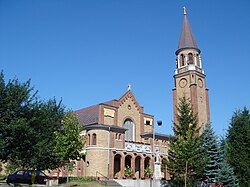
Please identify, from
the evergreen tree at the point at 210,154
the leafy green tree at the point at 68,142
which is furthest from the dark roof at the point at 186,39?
the leafy green tree at the point at 68,142

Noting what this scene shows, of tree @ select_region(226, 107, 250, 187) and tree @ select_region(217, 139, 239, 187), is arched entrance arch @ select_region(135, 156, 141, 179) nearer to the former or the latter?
→ tree @ select_region(226, 107, 250, 187)

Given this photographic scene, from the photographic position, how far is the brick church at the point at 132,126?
151ft

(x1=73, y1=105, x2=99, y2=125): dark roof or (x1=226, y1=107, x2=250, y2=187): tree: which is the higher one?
(x1=73, y1=105, x2=99, y2=125): dark roof

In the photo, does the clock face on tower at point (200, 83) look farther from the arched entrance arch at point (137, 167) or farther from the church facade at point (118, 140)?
the arched entrance arch at point (137, 167)

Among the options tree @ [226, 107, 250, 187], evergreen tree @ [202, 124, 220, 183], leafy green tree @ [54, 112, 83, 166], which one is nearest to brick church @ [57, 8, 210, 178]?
tree @ [226, 107, 250, 187]

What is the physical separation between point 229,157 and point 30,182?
879 inches

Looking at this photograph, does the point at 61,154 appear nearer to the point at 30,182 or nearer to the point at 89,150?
the point at 30,182

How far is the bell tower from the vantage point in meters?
54.9

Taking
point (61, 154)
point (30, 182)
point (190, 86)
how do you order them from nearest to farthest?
1. point (30, 182)
2. point (61, 154)
3. point (190, 86)

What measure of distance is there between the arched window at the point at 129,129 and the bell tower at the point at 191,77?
25.7 ft

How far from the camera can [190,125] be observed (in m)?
38.5

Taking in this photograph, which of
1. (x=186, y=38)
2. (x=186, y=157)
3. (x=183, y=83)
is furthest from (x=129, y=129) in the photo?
(x=186, y=38)

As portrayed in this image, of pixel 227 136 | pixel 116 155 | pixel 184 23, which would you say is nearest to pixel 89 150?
pixel 116 155

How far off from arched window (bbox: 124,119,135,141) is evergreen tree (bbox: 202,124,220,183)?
16.8 m
